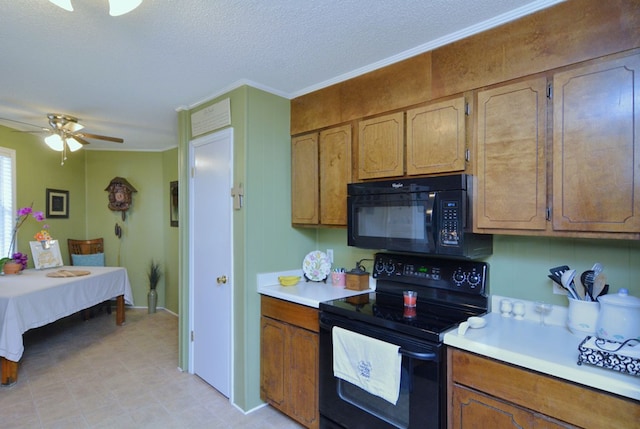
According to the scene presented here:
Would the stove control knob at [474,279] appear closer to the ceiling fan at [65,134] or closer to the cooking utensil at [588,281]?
the cooking utensil at [588,281]

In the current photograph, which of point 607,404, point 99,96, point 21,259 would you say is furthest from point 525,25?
point 21,259

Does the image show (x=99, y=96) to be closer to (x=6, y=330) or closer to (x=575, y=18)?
(x=6, y=330)

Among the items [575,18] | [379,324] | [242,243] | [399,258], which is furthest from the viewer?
[242,243]

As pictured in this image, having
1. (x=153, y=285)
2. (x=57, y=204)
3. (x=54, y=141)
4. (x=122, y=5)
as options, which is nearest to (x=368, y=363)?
(x=122, y=5)

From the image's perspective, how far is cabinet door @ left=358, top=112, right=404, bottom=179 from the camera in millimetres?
2016

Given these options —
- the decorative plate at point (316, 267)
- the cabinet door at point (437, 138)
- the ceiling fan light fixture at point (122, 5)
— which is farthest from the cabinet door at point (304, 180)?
the ceiling fan light fixture at point (122, 5)

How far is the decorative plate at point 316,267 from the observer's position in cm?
267

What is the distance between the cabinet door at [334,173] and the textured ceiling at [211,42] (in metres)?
0.40

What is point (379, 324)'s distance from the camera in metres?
1.70

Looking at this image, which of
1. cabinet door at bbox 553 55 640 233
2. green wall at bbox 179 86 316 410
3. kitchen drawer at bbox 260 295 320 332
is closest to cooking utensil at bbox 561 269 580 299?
cabinet door at bbox 553 55 640 233

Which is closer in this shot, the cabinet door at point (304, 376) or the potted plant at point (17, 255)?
the cabinet door at point (304, 376)

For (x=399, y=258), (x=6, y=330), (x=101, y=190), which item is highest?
(x=101, y=190)

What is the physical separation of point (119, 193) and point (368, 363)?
4.62 metres

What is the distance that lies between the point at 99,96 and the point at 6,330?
201 cm
